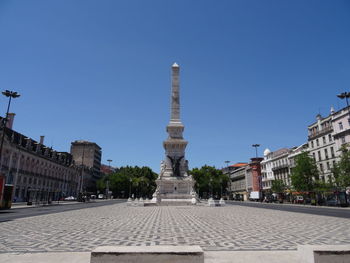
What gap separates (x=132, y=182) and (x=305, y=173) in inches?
2529

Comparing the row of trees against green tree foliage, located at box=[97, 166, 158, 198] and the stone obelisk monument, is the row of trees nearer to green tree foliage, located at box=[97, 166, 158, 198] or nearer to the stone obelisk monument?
green tree foliage, located at box=[97, 166, 158, 198]

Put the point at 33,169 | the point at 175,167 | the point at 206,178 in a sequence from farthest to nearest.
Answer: the point at 206,178, the point at 33,169, the point at 175,167

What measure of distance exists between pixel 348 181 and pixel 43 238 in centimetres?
4145

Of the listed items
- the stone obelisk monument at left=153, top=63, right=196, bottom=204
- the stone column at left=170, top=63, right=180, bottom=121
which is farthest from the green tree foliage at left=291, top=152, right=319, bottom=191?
the stone column at left=170, top=63, right=180, bottom=121

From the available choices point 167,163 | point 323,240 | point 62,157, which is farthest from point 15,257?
point 62,157

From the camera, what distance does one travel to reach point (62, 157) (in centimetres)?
8162

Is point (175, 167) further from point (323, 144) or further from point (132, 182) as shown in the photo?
point (132, 182)

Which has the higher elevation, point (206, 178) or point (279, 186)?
point (206, 178)

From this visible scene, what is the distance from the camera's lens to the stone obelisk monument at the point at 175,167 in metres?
41.4

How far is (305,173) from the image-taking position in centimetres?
4859

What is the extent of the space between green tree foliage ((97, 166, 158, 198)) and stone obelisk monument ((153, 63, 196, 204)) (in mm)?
50483

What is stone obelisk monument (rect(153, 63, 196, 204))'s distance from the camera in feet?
136

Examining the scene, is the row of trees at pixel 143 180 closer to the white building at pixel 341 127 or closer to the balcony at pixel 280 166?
the balcony at pixel 280 166

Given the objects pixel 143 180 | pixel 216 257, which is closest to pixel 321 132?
pixel 216 257
